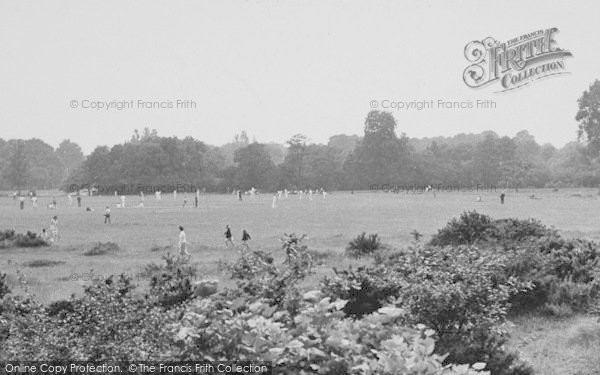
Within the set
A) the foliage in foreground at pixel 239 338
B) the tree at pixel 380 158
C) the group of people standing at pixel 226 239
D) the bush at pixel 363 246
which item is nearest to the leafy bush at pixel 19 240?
the group of people standing at pixel 226 239

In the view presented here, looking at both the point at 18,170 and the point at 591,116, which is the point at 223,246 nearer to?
the point at 591,116

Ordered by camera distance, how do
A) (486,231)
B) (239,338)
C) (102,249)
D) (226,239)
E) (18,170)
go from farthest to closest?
(18,170) < (226,239) < (102,249) < (486,231) < (239,338)

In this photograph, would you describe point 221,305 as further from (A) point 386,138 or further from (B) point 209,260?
(A) point 386,138

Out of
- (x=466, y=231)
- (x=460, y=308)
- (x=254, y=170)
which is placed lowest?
(x=460, y=308)

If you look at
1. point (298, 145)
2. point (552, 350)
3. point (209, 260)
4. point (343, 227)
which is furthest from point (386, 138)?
point (552, 350)

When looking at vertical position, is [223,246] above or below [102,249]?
below

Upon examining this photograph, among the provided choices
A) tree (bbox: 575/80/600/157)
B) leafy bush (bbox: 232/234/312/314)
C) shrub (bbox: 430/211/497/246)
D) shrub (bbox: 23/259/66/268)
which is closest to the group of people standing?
shrub (bbox: 23/259/66/268)

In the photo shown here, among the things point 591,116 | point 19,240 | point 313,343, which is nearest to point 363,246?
point 19,240

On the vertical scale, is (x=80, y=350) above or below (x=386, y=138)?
below

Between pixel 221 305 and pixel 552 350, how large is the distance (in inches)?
247

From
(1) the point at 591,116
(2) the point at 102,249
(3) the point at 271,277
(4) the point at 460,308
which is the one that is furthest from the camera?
(1) the point at 591,116

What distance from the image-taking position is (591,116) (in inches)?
3511

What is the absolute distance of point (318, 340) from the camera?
496 centimetres

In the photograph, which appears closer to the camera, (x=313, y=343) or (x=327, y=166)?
(x=313, y=343)
